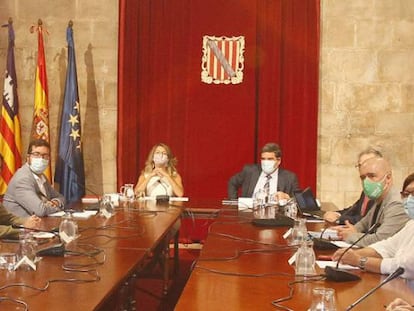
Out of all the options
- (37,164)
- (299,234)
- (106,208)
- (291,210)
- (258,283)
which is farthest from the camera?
(37,164)

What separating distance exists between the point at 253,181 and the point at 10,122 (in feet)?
9.00

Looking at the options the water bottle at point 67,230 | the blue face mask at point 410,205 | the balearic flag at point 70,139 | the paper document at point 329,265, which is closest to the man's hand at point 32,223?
the water bottle at point 67,230

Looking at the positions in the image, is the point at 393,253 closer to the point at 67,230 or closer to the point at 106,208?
the point at 67,230

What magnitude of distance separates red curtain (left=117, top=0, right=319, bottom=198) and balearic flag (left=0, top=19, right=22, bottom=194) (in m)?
1.14

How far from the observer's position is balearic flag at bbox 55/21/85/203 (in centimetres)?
713

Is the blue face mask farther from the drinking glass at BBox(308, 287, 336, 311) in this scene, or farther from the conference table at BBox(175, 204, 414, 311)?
the drinking glass at BBox(308, 287, 336, 311)

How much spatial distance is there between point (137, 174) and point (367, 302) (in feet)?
17.8

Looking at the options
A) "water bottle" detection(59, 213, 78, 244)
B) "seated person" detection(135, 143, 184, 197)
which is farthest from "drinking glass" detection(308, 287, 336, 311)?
"seated person" detection(135, 143, 184, 197)

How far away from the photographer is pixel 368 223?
423 cm

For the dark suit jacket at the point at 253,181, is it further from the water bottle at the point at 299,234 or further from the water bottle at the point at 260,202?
the water bottle at the point at 299,234

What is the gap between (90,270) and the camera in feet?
9.17

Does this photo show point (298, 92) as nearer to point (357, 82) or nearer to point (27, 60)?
point (357, 82)

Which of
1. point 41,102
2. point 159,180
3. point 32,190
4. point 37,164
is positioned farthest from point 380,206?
point 41,102

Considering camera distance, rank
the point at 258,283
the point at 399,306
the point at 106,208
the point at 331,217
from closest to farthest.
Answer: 1. the point at 399,306
2. the point at 258,283
3. the point at 106,208
4. the point at 331,217
